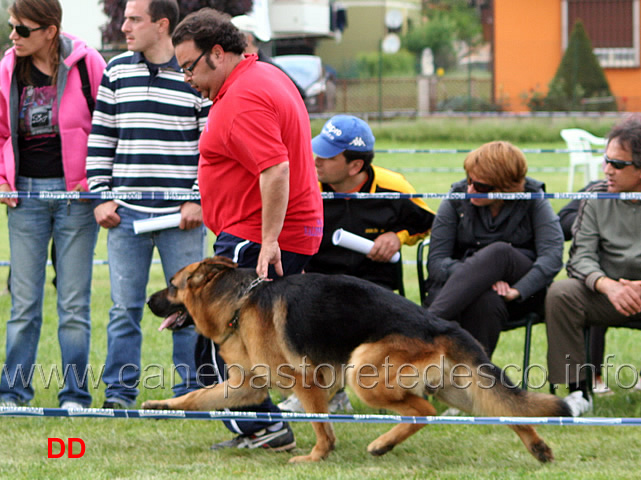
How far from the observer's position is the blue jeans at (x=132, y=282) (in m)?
4.86

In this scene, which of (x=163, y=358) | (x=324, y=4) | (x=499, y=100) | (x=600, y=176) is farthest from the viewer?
(x=324, y=4)

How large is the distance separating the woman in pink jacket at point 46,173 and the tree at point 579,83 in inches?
1014

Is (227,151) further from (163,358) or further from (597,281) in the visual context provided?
(163,358)

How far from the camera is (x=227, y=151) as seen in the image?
3814mm

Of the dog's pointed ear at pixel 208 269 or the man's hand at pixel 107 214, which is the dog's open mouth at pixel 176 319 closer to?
the dog's pointed ear at pixel 208 269

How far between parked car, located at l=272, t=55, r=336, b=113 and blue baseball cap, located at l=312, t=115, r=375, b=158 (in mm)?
25095

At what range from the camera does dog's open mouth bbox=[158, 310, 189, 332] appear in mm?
4137

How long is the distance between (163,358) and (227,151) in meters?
2.68

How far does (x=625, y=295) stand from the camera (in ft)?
15.5

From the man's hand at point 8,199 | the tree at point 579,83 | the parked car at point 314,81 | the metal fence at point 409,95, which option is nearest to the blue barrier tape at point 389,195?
the man's hand at point 8,199

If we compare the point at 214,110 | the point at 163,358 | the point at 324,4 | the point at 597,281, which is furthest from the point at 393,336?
the point at 324,4

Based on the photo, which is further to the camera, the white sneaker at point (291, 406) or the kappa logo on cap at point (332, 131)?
the white sneaker at point (291, 406)

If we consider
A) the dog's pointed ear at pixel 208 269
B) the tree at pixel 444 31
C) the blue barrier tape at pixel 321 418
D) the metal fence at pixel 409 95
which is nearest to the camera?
the blue barrier tape at pixel 321 418

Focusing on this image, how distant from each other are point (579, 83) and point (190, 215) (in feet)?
87.4
